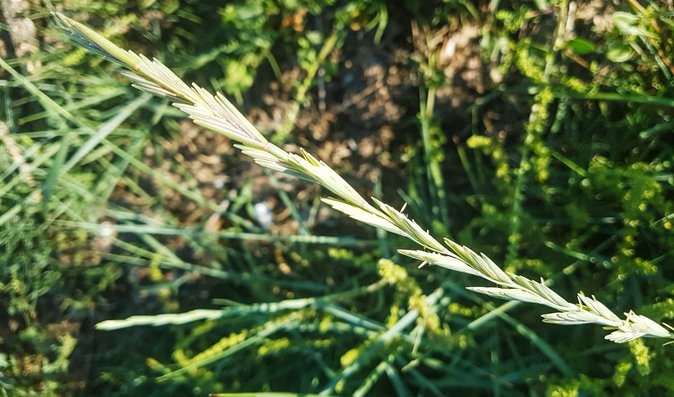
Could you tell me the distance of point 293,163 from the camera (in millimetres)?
656

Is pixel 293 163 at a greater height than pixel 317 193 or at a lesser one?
greater

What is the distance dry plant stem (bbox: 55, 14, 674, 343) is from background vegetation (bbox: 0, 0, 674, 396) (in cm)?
60

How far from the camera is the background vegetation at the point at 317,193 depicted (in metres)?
1.46

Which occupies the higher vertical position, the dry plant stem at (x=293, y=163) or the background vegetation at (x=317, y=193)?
the dry plant stem at (x=293, y=163)

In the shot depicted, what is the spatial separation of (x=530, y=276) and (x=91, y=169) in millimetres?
1468

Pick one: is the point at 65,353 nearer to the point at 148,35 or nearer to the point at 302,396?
the point at 302,396

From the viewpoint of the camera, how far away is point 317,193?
1992mm

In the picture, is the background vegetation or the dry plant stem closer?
the dry plant stem

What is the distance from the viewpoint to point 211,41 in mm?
1833

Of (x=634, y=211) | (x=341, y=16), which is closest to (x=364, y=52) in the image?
(x=341, y=16)

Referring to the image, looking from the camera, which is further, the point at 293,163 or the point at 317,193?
the point at 317,193

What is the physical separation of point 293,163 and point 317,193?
4.38 feet

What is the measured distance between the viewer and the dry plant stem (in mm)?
599

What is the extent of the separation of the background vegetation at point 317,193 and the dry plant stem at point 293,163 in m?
0.60
